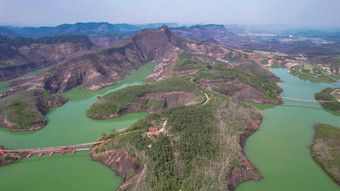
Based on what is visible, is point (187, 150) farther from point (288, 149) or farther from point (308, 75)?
point (308, 75)

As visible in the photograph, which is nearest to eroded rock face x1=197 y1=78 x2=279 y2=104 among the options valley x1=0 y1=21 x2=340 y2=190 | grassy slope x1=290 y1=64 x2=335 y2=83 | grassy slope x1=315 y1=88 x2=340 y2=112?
valley x1=0 y1=21 x2=340 y2=190

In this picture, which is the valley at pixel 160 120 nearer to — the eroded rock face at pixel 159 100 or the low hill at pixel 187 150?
the low hill at pixel 187 150

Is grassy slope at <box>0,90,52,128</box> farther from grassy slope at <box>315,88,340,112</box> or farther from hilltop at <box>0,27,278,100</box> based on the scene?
grassy slope at <box>315,88,340,112</box>

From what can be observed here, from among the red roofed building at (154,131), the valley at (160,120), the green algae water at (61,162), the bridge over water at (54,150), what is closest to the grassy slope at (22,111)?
the valley at (160,120)

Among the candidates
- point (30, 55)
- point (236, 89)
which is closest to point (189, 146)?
point (236, 89)

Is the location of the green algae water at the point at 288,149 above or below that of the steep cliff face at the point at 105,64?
below

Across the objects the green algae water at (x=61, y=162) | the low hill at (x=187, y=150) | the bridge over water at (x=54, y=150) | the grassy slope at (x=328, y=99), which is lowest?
the green algae water at (x=61, y=162)
